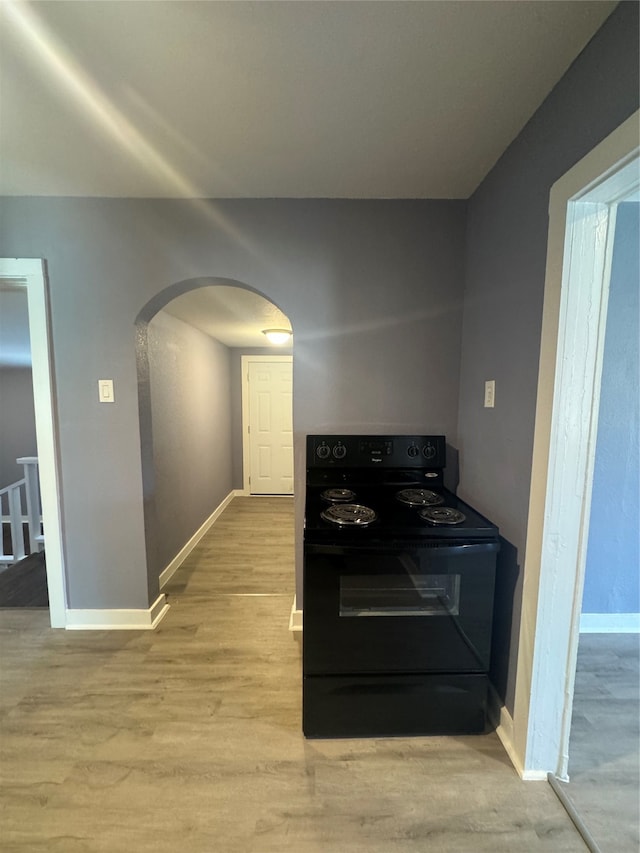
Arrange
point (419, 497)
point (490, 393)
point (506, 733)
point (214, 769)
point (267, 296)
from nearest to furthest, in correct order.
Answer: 1. point (214, 769)
2. point (506, 733)
3. point (490, 393)
4. point (419, 497)
5. point (267, 296)

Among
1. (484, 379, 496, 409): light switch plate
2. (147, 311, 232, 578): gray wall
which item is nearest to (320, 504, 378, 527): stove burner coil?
(484, 379, 496, 409): light switch plate

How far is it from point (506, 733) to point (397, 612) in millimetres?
651

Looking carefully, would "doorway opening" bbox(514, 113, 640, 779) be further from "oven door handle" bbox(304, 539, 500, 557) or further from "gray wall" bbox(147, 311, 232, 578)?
"gray wall" bbox(147, 311, 232, 578)

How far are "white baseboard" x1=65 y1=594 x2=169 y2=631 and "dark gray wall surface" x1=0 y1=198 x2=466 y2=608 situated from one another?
1.09 ft

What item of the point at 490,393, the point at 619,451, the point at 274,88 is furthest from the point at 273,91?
the point at 619,451

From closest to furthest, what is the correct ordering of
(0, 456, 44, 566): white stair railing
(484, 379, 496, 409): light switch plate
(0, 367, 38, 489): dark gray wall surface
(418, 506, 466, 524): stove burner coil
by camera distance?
(418, 506, 466, 524): stove burner coil → (484, 379, 496, 409): light switch plate → (0, 456, 44, 566): white stair railing → (0, 367, 38, 489): dark gray wall surface

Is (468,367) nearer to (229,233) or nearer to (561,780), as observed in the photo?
(229,233)

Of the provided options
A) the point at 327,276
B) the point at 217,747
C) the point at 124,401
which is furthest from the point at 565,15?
the point at 217,747

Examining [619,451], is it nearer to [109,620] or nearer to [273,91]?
[273,91]

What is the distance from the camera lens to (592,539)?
1.96 meters

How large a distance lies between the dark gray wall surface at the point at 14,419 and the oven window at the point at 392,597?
262 inches

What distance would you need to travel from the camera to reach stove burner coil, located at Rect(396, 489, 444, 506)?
1563 mm

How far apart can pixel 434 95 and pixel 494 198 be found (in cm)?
52

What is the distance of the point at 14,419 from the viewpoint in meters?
5.81
